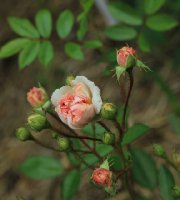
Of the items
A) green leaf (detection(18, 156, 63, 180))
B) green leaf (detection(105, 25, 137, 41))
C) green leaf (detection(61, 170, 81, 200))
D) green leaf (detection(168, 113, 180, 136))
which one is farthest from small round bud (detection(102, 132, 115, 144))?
green leaf (detection(168, 113, 180, 136))

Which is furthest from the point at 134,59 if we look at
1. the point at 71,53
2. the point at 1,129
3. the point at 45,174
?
the point at 1,129

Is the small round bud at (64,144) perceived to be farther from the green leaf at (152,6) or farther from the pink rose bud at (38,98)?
the green leaf at (152,6)

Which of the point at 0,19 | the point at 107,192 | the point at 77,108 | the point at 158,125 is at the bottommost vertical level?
the point at 158,125

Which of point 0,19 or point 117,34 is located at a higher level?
point 0,19

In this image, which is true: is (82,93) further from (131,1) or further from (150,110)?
(131,1)

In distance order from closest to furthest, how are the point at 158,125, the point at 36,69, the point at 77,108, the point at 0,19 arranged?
the point at 77,108
the point at 158,125
the point at 36,69
the point at 0,19

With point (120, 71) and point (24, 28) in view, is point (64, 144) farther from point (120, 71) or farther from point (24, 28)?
point (24, 28)

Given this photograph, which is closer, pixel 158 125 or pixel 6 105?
pixel 158 125
